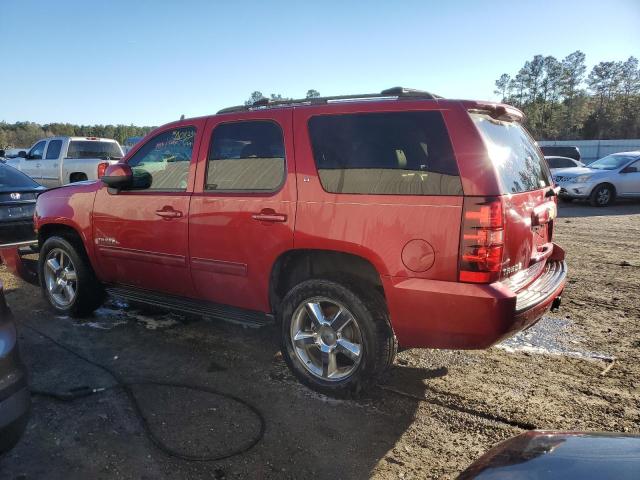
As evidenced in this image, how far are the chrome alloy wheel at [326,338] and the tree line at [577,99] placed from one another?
275 feet

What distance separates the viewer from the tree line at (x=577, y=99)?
7644 cm

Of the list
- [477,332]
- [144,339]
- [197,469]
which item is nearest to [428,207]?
[477,332]

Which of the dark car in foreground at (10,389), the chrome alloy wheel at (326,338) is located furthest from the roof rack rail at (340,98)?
the dark car in foreground at (10,389)

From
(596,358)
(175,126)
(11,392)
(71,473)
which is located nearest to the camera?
(11,392)

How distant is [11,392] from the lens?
234cm

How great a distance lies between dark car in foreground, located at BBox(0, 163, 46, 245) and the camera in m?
6.58

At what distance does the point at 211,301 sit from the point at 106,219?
1.40m

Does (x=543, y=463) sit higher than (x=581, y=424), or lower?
higher

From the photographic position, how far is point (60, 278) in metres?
5.07

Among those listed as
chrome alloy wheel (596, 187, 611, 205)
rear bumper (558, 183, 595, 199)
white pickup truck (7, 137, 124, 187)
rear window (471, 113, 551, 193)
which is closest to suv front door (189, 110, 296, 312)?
rear window (471, 113, 551, 193)

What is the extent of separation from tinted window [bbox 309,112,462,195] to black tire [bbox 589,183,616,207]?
13.8 meters

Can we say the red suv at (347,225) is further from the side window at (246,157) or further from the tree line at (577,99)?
the tree line at (577,99)

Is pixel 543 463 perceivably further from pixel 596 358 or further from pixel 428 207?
pixel 596 358

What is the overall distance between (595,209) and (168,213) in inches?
544
